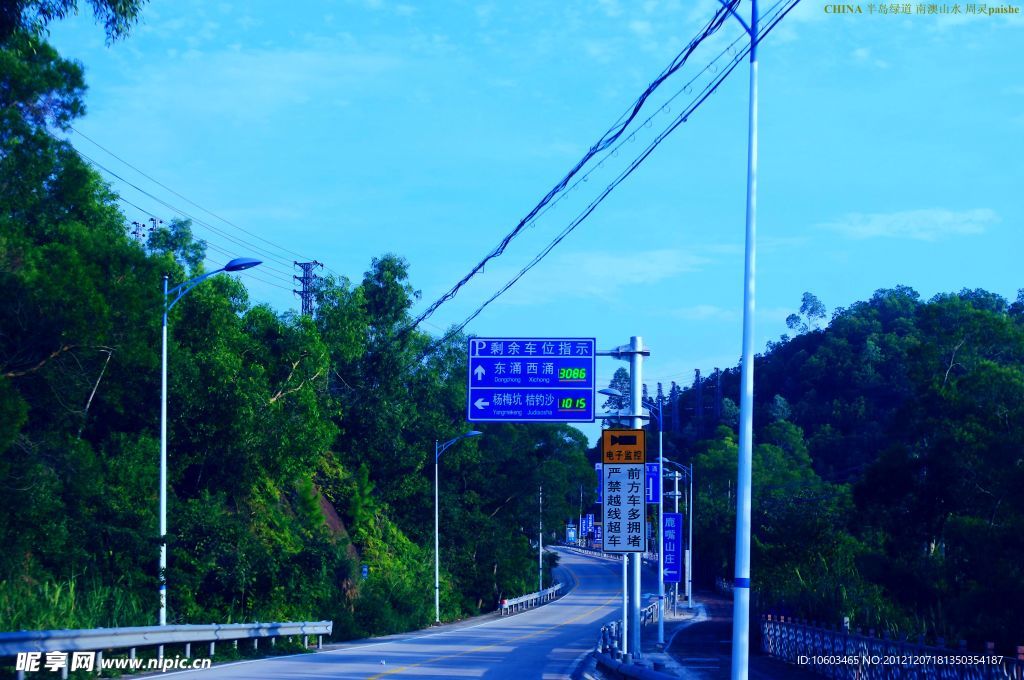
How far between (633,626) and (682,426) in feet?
447

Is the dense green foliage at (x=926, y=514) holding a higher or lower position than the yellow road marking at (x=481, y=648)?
higher

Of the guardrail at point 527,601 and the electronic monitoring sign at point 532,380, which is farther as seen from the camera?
the guardrail at point 527,601

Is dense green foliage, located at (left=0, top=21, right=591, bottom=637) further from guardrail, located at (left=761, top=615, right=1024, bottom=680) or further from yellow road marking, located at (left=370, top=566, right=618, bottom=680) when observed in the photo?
guardrail, located at (left=761, top=615, right=1024, bottom=680)

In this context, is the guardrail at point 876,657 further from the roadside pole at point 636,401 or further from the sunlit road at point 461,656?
the sunlit road at point 461,656

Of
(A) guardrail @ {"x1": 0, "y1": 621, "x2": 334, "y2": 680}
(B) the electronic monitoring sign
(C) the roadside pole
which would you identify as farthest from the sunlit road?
(B) the electronic monitoring sign

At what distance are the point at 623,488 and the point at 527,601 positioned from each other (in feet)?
169

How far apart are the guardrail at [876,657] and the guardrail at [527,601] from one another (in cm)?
3455

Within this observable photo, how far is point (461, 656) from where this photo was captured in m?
27.1

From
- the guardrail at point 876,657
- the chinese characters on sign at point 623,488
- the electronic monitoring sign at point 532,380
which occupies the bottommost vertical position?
the guardrail at point 876,657

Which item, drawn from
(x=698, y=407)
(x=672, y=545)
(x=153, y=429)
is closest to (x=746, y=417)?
(x=672, y=545)

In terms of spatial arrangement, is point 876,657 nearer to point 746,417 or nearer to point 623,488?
point 623,488

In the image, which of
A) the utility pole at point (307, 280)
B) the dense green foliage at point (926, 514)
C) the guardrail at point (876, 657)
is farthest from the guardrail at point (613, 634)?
the utility pole at point (307, 280)

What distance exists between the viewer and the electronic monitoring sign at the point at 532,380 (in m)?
20.8

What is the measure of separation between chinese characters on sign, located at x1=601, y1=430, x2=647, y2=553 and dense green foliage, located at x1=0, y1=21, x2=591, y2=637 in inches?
414
